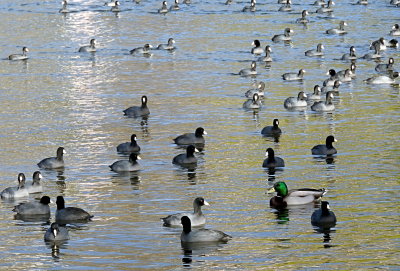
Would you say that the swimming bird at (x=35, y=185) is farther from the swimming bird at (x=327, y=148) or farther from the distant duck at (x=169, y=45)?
the distant duck at (x=169, y=45)

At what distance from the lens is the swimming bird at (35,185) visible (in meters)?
41.9

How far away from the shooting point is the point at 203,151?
1975 inches

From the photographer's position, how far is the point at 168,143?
170ft

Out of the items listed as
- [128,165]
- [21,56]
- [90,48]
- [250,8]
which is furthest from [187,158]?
[250,8]

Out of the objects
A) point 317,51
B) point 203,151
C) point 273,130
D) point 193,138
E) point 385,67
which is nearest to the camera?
point 203,151

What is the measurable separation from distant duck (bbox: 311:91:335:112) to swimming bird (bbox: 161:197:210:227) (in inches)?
954

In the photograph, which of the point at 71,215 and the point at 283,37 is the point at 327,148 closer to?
the point at 71,215

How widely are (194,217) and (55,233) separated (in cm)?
479

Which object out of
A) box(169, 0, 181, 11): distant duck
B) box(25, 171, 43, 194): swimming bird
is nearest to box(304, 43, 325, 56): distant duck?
box(169, 0, 181, 11): distant duck

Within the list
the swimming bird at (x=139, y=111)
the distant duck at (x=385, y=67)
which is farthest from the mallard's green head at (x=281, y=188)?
the distant duck at (x=385, y=67)

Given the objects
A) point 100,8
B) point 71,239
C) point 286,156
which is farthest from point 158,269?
point 100,8

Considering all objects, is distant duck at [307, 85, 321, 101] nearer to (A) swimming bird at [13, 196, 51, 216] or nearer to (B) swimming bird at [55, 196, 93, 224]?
(A) swimming bird at [13, 196, 51, 216]

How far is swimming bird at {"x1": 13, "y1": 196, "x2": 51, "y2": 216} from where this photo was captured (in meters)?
38.6

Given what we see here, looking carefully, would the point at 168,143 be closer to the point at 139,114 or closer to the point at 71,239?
the point at 139,114
